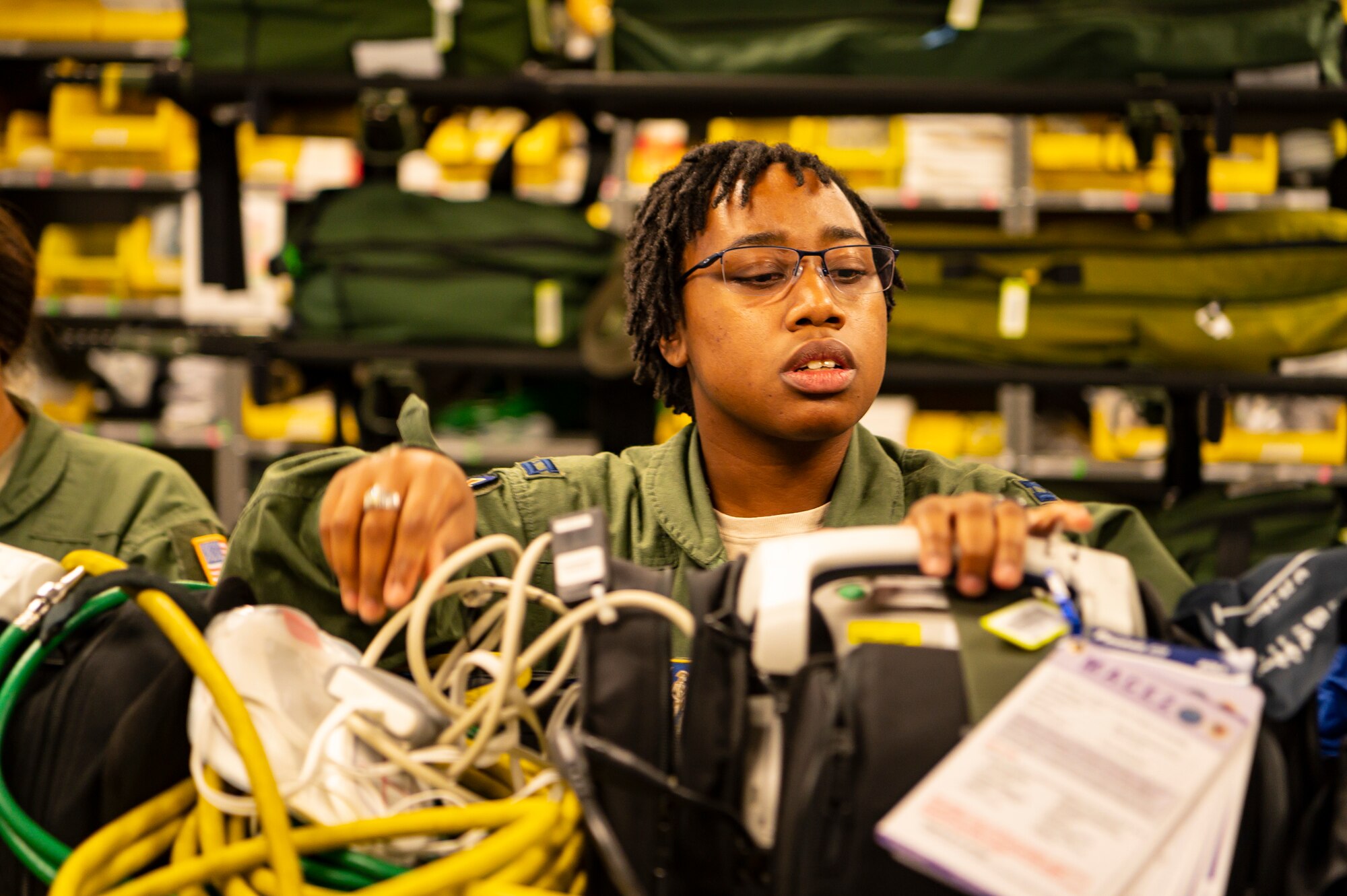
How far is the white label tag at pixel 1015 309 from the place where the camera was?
104 inches

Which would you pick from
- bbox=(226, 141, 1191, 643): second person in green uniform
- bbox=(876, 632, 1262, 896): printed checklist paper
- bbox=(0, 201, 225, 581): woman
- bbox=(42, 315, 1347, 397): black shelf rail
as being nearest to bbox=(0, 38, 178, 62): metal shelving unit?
bbox=(42, 315, 1347, 397): black shelf rail

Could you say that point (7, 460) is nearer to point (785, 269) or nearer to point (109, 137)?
point (785, 269)

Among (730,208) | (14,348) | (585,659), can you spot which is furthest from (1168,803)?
(14,348)

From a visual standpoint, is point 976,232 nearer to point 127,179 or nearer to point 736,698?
point 736,698

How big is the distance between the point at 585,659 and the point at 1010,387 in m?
2.76

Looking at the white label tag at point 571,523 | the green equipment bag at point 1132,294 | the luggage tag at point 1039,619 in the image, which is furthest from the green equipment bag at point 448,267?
the luggage tag at point 1039,619

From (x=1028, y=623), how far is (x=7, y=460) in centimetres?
163

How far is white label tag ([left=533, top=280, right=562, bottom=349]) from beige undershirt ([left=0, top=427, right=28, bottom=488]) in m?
1.24

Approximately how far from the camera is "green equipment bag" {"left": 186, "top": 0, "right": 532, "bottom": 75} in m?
2.58

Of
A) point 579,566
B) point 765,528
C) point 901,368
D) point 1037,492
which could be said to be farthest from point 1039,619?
point 901,368

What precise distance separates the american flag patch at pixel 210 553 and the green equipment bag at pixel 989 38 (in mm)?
1708

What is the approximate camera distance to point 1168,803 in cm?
56

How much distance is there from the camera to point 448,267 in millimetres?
2705

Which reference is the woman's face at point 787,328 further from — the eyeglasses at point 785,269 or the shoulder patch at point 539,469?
the shoulder patch at point 539,469
